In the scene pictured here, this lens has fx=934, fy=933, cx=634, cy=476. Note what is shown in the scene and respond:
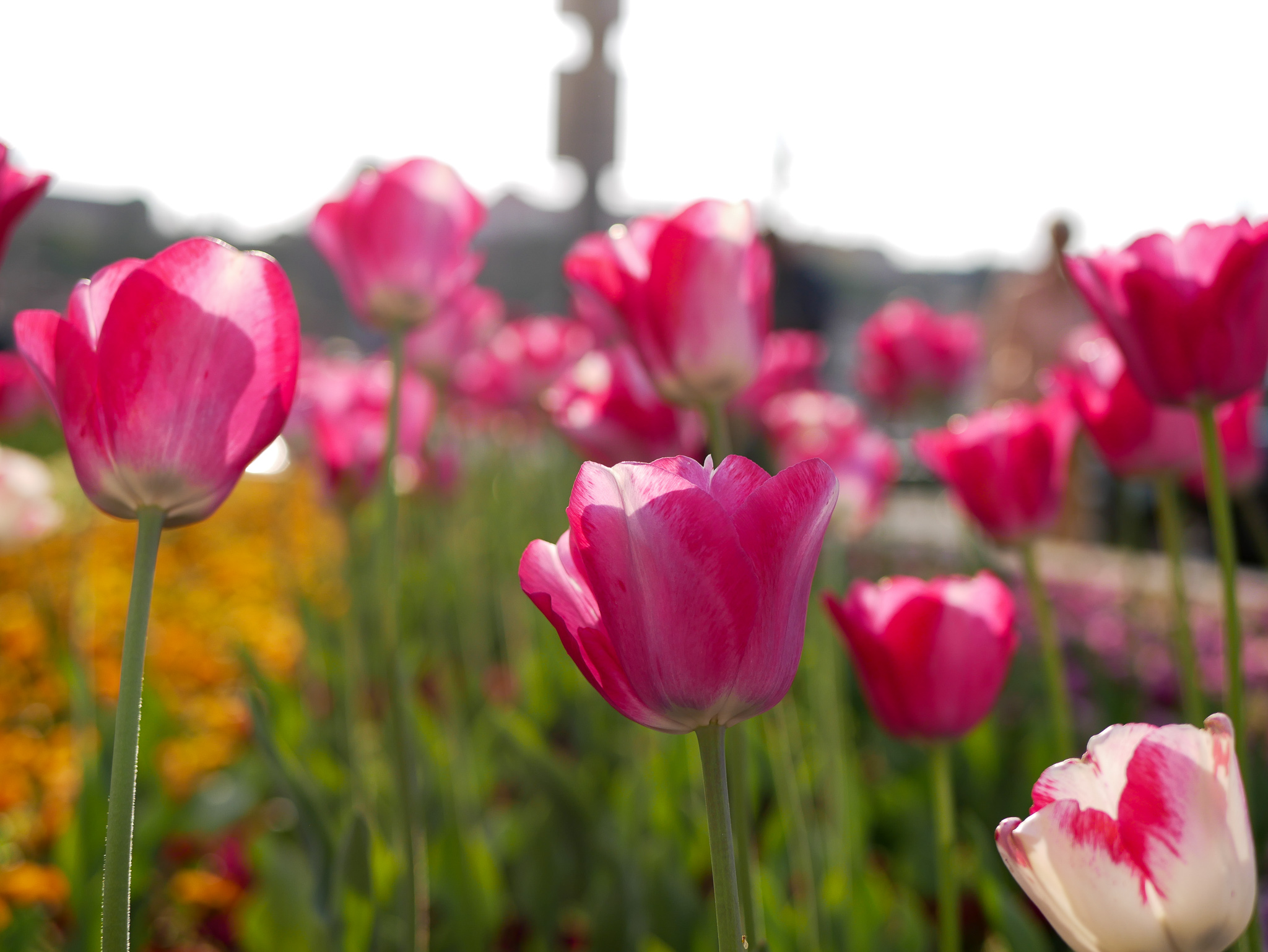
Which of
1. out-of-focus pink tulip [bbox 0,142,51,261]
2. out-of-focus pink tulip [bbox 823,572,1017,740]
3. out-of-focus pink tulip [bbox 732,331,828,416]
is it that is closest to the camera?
out-of-focus pink tulip [bbox 0,142,51,261]

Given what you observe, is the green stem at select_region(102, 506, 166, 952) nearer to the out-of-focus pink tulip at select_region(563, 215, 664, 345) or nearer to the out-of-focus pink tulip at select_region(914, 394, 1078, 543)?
the out-of-focus pink tulip at select_region(563, 215, 664, 345)

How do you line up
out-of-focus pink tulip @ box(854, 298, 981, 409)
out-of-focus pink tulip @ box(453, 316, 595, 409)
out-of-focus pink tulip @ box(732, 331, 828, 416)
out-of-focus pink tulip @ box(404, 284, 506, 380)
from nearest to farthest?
1. out-of-focus pink tulip @ box(732, 331, 828, 416)
2. out-of-focus pink tulip @ box(404, 284, 506, 380)
3. out-of-focus pink tulip @ box(453, 316, 595, 409)
4. out-of-focus pink tulip @ box(854, 298, 981, 409)

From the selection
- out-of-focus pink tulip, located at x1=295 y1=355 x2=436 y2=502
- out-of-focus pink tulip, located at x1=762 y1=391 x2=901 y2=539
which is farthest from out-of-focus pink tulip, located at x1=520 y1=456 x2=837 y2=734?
out-of-focus pink tulip, located at x1=762 y1=391 x2=901 y2=539

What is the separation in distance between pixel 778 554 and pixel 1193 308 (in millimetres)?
455

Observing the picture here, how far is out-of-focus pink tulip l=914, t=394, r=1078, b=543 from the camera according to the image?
1.00 meters

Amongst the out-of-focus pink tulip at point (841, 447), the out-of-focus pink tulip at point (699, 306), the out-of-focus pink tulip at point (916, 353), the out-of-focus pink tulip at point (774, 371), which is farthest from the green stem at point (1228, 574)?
the out-of-focus pink tulip at point (916, 353)

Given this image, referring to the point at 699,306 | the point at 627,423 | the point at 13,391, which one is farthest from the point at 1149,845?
the point at 13,391

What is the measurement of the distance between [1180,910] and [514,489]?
2982 millimetres

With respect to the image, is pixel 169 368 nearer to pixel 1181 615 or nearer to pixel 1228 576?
pixel 1228 576

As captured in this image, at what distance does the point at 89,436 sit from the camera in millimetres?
451

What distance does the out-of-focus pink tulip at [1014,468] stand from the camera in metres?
1.00

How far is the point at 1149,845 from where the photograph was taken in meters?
0.39

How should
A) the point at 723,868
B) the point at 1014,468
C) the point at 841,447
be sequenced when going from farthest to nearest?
the point at 841,447
the point at 1014,468
the point at 723,868

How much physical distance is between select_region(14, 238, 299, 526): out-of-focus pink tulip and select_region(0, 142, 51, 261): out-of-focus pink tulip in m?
0.19
